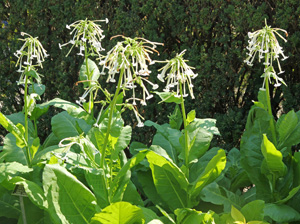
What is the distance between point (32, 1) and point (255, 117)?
3.11 metres

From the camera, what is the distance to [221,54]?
3842 millimetres

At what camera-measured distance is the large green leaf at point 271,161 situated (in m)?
2.64

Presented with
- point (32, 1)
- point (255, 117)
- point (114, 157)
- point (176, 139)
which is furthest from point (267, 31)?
point (32, 1)

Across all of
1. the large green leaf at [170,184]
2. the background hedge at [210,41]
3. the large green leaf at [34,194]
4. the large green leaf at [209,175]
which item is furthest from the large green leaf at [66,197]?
the background hedge at [210,41]

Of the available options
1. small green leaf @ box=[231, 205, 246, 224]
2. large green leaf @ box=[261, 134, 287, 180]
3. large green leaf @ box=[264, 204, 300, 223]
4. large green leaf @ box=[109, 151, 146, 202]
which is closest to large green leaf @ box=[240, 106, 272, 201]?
large green leaf @ box=[261, 134, 287, 180]

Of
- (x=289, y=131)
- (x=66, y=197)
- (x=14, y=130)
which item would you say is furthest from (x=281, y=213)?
(x=14, y=130)

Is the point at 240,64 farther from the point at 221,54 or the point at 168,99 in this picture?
the point at 168,99

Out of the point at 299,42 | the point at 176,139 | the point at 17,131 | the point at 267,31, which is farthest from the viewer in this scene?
the point at 299,42

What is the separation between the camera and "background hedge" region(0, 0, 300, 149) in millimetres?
3641

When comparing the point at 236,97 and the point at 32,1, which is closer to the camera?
the point at 236,97

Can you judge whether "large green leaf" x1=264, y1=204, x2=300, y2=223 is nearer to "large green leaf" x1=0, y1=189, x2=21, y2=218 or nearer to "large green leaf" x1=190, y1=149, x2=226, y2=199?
"large green leaf" x1=190, y1=149, x2=226, y2=199

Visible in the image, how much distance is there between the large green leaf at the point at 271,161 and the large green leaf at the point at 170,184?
509 millimetres

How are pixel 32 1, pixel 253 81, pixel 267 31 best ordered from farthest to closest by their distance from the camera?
pixel 32 1 < pixel 253 81 < pixel 267 31

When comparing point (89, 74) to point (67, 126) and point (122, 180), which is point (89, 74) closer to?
point (67, 126)
